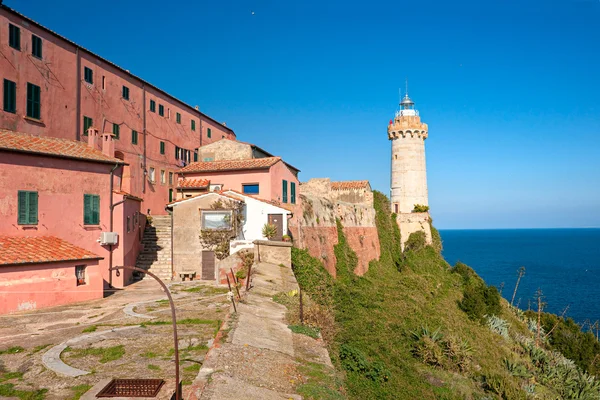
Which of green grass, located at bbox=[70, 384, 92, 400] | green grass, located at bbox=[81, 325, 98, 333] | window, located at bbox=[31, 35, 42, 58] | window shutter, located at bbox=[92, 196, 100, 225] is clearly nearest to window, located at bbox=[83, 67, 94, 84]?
window, located at bbox=[31, 35, 42, 58]

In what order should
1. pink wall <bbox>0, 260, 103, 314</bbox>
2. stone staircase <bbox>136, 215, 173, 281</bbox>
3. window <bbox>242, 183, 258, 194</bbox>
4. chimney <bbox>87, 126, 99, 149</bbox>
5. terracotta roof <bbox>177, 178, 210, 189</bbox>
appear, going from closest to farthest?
pink wall <bbox>0, 260, 103, 314</bbox>
chimney <bbox>87, 126, 99, 149</bbox>
stone staircase <bbox>136, 215, 173, 281</bbox>
window <bbox>242, 183, 258, 194</bbox>
terracotta roof <bbox>177, 178, 210, 189</bbox>

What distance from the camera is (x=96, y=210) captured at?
1927cm

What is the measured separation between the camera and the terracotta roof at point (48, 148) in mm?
16719

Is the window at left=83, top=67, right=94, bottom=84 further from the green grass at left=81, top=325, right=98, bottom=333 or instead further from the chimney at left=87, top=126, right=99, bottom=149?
the green grass at left=81, top=325, right=98, bottom=333

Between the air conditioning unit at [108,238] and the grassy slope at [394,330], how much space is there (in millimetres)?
8666

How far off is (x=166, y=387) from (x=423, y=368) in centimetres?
1062

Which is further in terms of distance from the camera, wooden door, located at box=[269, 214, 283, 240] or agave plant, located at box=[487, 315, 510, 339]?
agave plant, located at box=[487, 315, 510, 339]

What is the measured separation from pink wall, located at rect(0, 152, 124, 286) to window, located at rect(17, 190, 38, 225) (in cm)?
15

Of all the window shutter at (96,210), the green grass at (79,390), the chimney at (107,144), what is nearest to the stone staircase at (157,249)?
the window shutter at (96,210)

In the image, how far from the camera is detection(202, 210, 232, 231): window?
22.4 metres

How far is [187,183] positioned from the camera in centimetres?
3123

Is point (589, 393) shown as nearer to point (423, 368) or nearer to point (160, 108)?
point (423, 368)

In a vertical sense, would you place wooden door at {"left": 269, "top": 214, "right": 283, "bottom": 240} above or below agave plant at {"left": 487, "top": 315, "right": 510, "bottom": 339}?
above

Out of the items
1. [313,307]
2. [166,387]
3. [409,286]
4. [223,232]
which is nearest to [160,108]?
[223,232]
